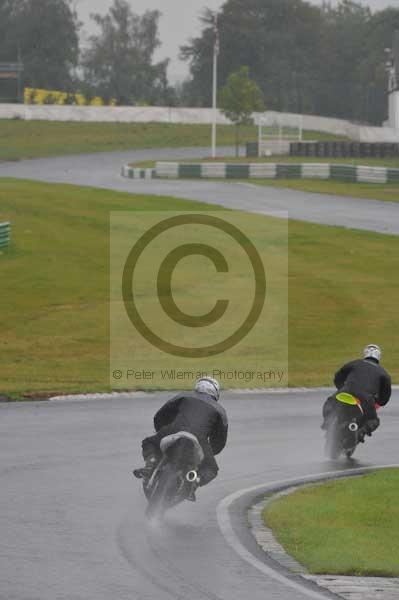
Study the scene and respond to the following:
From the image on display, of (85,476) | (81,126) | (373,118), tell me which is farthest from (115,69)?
(85,476)

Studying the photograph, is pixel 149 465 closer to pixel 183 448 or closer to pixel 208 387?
pixel 183 448

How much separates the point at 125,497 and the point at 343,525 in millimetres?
2672

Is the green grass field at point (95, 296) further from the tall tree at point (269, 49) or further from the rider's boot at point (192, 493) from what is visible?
the tall tree at point (269, 49)

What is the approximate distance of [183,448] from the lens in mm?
12383

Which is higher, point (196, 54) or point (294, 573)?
point (196, 54)

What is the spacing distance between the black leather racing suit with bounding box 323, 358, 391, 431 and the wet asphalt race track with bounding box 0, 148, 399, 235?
2923 cm

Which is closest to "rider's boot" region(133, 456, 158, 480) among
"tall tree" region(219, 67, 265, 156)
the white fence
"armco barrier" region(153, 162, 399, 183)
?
"armco barrier" region(153, 162, 399, 183)

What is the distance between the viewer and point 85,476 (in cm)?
1466

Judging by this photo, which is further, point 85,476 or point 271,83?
point 271,83

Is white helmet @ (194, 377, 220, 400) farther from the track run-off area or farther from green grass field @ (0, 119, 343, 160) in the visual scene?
green grass field @ (0, 119, 343, 160)

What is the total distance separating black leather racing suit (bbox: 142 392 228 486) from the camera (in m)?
12.7

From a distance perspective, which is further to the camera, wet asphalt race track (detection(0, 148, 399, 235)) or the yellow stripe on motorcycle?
wet asphalt race track (detection(0, 148, 399, 235))

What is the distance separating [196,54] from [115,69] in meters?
26.9

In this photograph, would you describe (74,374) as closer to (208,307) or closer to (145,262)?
(208,307)
